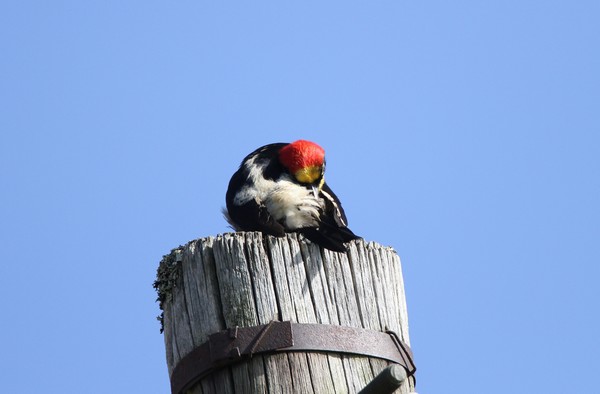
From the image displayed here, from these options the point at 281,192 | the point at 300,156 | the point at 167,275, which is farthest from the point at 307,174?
the point at 167,275

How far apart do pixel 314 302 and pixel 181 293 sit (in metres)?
0.57

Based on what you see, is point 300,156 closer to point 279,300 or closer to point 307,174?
point 307,174

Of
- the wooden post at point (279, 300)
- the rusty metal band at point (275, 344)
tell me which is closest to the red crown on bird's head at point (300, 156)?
the wooden post at point (279, 300)

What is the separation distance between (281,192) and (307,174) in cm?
47

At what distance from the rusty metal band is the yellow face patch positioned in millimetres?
2384

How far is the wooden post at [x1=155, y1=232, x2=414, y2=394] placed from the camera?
327 centimetres

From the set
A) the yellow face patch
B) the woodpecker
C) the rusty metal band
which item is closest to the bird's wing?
the woodpecker

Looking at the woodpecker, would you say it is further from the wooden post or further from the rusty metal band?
the rusty metal band

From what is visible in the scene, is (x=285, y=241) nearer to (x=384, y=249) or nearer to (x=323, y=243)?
(x=323, y=243)

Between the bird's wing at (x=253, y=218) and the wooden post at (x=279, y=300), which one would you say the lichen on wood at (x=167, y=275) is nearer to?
the wooden post at (x=279, y=300)

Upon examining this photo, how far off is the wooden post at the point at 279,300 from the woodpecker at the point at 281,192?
1069 millimetres

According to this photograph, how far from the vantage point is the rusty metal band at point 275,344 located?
129 inches

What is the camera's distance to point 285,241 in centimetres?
351

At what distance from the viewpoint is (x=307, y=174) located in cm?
576
